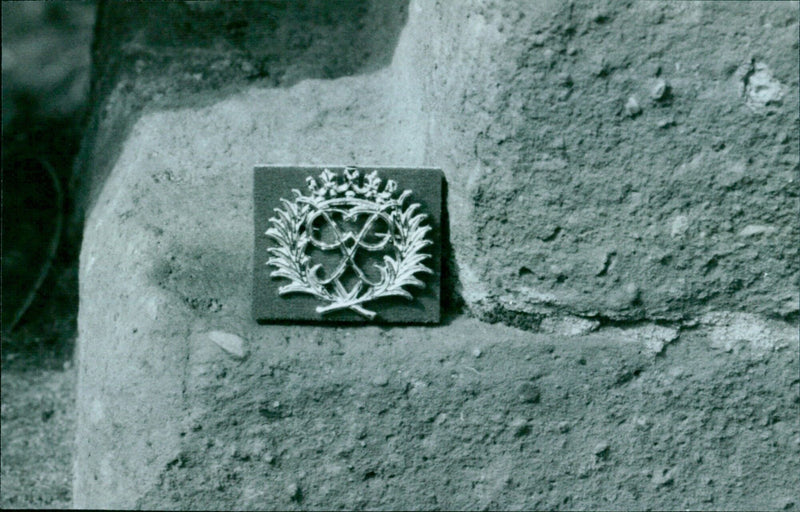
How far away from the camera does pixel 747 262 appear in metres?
1.43

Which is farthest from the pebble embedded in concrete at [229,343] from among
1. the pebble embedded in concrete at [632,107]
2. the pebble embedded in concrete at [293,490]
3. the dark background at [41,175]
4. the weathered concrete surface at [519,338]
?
the pebble embedded in concrete at [632,107]

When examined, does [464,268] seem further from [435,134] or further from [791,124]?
[791,124]

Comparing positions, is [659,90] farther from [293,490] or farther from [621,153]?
[293,490]

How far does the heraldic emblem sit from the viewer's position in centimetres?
147

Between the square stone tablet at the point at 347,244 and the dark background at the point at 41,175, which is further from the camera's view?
the dark background at the point at 41,175

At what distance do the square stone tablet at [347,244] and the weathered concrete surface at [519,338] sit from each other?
38mm

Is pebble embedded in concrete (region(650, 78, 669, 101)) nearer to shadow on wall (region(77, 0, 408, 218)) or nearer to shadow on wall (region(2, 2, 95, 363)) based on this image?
shadow on wall (region(77, 0, 408, 218))

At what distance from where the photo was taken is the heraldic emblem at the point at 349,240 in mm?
1472

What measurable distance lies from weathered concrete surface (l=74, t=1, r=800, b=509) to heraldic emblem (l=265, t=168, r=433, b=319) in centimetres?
6

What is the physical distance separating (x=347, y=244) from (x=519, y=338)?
288 millimetres

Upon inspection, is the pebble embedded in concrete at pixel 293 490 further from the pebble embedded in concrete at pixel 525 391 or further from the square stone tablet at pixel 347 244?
the pebble embedded in concrete at pixel 525 391

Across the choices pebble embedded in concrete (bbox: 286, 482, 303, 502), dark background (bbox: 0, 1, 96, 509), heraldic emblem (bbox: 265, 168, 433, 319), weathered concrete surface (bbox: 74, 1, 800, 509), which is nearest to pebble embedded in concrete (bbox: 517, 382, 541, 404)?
weathered concrete surface (bbox: 74, 1, 800, 509)

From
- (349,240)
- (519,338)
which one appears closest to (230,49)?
(349,240)

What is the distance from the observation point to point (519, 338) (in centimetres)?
149
